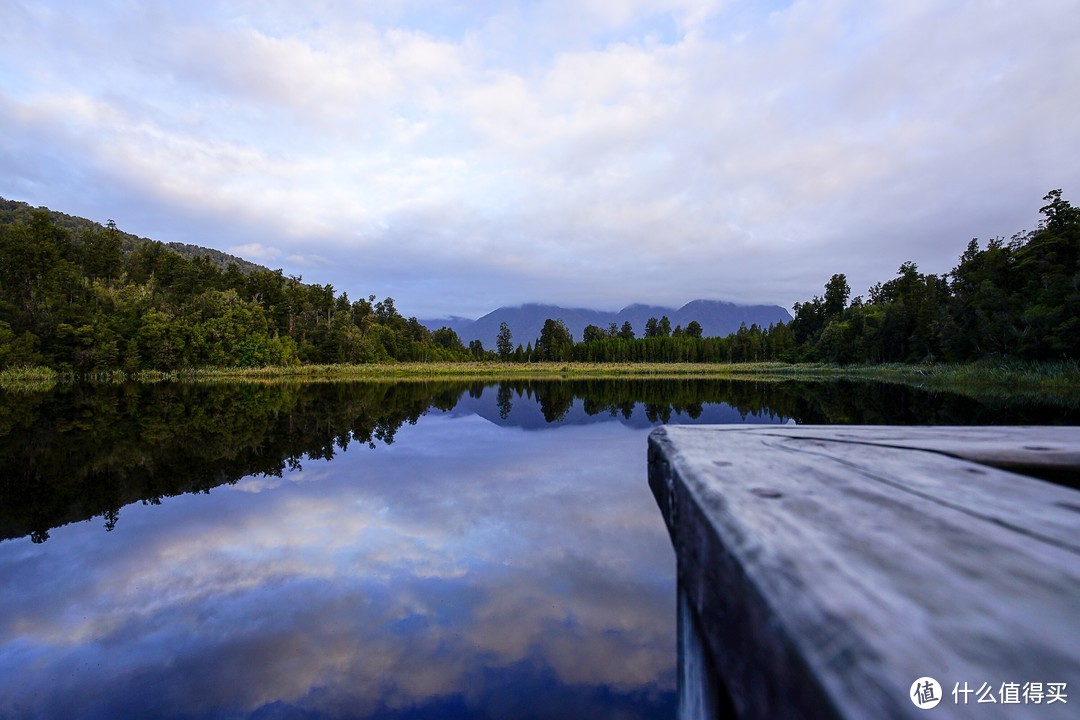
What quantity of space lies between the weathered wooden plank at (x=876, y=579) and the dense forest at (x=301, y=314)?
3363 centimetres

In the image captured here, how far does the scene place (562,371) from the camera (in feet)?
183

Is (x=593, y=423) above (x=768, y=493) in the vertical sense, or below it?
below

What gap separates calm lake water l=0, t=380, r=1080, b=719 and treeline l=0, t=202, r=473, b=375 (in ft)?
127

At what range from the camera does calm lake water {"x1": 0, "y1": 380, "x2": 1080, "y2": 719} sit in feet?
9.02

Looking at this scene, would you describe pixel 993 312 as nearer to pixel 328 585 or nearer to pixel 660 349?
pixel 328 585

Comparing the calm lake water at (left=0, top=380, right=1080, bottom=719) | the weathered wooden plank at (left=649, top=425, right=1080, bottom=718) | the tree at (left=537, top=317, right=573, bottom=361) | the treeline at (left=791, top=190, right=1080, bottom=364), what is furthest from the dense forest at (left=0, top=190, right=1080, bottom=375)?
the weathered wooden plank at (left=649, top=425, right=1080, bottom=718)

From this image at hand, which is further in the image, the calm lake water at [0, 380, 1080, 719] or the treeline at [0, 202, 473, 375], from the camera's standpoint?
the treeline at [0, 202, 473, 375]

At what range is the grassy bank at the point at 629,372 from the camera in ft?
78.3

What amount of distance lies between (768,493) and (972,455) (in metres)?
0.81

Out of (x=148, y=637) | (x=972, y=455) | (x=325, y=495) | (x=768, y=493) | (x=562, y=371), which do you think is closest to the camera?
(x=768, y=493)

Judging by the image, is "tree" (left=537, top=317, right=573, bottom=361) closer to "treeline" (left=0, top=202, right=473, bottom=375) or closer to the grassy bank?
the grassy bank

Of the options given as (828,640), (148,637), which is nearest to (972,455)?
(828,640)

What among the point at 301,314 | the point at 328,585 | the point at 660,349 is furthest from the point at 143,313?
the point at 660,349

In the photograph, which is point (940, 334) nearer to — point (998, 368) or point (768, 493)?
point (998, 368)
